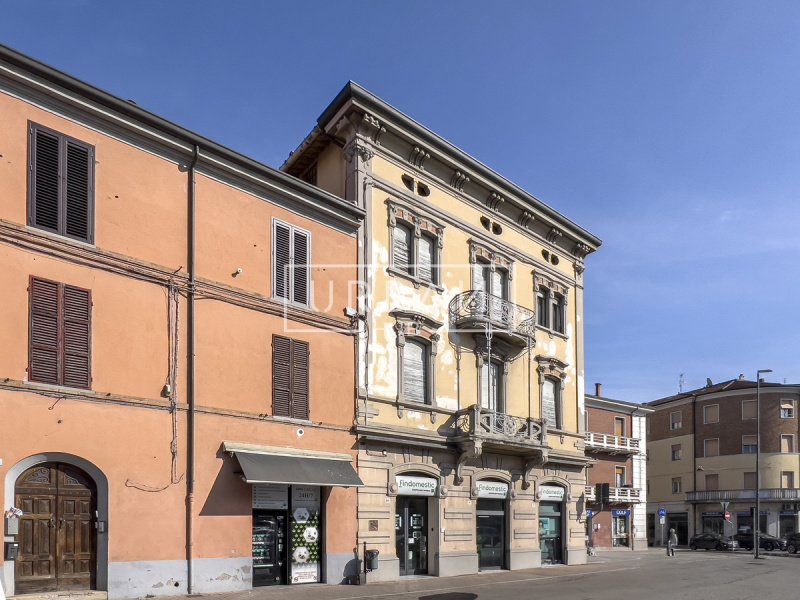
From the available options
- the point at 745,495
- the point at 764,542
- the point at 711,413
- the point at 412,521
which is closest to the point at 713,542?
the point at 764,542

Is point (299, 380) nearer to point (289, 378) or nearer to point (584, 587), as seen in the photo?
point (289, 378)

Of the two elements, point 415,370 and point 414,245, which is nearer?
point 415,370

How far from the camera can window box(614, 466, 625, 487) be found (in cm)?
4234

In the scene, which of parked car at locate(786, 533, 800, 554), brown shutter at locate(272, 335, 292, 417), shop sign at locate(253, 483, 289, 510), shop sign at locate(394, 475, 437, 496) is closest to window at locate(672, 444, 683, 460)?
parked car at locate(786, 533, 800, 554)

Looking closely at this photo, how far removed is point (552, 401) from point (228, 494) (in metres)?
15.3

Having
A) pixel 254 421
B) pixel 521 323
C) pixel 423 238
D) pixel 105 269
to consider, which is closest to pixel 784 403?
pixel 521 323

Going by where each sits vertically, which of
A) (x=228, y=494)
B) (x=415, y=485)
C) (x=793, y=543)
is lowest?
(x=793, y=543)

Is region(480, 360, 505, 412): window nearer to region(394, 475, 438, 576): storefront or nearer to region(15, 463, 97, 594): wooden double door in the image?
region(394, 475, 438, 576): storefront

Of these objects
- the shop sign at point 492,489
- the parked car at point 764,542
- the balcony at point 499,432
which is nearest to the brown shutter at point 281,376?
the balcony at point 499,432

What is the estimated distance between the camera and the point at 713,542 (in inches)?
1941

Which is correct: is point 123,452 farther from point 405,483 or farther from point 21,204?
point 405,483

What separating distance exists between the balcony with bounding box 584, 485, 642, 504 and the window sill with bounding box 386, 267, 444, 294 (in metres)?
20.0

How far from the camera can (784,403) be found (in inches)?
2319

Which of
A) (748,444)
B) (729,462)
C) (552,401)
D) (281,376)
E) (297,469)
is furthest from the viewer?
(729,462)
